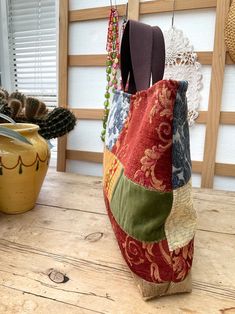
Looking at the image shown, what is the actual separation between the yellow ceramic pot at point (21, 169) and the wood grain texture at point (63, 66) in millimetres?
360

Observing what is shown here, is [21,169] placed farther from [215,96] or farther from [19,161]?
[215,96]

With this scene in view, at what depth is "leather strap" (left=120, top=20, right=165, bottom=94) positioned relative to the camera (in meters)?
0.39

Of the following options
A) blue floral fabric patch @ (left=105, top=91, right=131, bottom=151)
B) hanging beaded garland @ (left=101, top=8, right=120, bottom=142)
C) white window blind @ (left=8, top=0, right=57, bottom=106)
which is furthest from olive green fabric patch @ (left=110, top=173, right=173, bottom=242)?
white window blind @ (left=8, top=0, right=57, bottom=106)

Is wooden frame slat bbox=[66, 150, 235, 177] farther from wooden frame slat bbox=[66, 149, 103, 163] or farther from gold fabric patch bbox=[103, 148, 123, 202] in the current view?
gold fabric patch bbox=[103, 148, 123, 202]

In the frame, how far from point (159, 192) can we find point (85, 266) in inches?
6.7

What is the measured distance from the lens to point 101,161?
33.9 inches

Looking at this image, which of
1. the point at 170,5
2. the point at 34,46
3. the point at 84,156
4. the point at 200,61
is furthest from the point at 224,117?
the point at 34,46

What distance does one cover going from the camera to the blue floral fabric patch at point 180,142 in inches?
10.9

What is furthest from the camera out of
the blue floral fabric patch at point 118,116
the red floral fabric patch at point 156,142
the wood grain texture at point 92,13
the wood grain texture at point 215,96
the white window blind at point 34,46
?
the white window blind at point 34,46

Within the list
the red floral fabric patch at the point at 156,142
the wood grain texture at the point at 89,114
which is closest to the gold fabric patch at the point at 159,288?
the red floral fabric patch at the point at 156,142

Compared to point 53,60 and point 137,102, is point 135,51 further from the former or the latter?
point 53,60

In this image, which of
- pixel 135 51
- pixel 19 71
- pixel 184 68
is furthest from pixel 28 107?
pixel 19 71

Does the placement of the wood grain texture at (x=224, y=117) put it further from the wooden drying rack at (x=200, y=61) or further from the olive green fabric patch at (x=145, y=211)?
the olive green fabric patch at (x=145, y=211)

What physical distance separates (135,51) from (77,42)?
510mm
